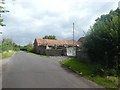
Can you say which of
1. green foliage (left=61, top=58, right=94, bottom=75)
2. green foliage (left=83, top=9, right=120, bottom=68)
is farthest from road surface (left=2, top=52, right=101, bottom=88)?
green foliage (left=83, top=9, right=120, bottom=68)

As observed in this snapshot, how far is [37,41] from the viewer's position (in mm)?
115688

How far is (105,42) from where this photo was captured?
23.4 metres

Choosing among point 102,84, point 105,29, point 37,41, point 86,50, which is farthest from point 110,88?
point 37,41

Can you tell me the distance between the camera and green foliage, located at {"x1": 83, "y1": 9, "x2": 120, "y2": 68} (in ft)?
73.6

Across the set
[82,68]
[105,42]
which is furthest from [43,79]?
[82,68]

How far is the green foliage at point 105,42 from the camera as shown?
22.4 metres

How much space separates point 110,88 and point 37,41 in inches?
3985

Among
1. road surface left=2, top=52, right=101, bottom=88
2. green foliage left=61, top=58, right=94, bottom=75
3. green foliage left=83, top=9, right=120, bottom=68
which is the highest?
green foliage left=83, top=9, right=120, bottom=68

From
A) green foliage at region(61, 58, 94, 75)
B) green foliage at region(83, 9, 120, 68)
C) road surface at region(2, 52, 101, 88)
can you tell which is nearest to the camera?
road surface at region(2, 52, 101, 88)

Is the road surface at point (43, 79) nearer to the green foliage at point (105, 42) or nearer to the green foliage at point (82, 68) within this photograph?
the green foliage at point (82, 68)

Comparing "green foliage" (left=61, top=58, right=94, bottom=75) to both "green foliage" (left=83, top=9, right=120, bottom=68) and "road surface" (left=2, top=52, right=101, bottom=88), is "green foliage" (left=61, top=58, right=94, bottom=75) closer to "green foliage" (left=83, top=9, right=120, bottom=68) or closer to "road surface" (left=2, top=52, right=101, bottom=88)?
"road surface" (left=2, top=52, right=101, bottom=88)

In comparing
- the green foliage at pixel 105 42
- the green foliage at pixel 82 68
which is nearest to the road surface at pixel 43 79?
the green foliage at pixel 82 68

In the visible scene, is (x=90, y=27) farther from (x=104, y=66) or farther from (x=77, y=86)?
(x=77, y=86)

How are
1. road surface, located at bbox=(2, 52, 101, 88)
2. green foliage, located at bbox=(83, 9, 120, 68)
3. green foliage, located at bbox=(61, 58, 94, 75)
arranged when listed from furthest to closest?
green foliage, located at bbox=(61, 58, 94, 75)
green foliage, located at bbox=(83, 9, 120, 68)
road surface, located at bbox=(2, 52, 101, 88)
